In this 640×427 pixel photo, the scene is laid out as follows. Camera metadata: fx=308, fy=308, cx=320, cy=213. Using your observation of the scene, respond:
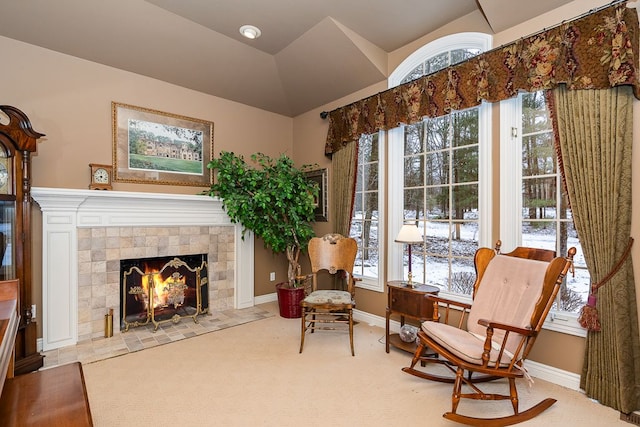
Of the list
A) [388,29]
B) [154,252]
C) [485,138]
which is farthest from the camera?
[154,252]

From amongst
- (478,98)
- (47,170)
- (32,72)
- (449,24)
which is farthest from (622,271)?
(32,72)

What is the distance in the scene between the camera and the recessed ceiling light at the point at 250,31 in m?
3.19

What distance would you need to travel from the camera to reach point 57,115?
3.00 meters

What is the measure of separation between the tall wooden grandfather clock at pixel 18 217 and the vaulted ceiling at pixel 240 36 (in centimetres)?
100

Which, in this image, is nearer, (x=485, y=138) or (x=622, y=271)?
(x=622, y=271)

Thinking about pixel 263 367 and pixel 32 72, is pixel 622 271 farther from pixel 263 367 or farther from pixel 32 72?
pixel 32 72

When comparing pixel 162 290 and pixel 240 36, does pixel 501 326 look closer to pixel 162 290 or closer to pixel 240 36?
pixel 162 290

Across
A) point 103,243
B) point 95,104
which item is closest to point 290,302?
point 103,243

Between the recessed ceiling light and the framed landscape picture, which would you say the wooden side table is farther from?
the recessed ceiling light

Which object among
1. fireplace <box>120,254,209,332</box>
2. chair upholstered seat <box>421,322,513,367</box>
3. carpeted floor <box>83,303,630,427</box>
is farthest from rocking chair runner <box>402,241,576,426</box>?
fireplace <box>120,254,209,332</box>

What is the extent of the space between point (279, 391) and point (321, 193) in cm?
265

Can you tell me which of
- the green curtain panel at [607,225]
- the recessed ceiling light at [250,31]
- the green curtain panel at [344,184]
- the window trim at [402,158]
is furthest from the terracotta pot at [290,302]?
the recessed ceiling light at [250,31]

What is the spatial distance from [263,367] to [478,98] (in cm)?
293

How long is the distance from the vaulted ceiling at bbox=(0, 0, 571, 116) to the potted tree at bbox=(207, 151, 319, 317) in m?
1.08
